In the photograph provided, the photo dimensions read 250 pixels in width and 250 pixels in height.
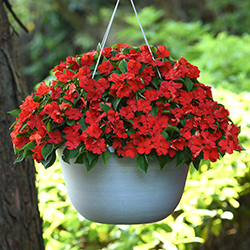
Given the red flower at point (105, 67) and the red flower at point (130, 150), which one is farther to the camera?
Result: the red flower at point (105, 67)

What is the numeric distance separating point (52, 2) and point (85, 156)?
635 centimetres

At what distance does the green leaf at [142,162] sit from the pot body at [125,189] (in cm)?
6

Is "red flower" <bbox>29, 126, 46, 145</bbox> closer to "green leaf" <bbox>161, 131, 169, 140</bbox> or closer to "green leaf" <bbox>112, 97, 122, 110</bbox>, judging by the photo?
"green leaf" <bbox>112, 97, 122, 110</bbox>

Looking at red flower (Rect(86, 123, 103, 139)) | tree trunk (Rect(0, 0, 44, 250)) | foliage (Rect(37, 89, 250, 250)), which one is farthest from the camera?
foliage (Rect(37, 89, 250, 250))

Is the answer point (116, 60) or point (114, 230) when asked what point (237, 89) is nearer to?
point (114, 230)

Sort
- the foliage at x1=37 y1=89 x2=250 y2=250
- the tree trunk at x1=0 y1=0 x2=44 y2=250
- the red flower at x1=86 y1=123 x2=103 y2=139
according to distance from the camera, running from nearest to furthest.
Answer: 1. the red flower at x1=86 y1=123 x2=103 y2=139
2. the tree trunk at x1=0 y1=0 x2=44 y2=250
3. the foliage at x1=37 y1=89 x2=250 y2=250

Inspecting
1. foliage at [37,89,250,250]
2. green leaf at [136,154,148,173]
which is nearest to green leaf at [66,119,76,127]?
green leaf at [136,154,148,173]

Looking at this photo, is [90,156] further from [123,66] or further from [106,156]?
[123,66]

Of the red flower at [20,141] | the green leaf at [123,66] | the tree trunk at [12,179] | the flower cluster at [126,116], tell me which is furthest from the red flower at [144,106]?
the tree trunk at [12,179]

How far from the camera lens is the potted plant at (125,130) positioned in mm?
849

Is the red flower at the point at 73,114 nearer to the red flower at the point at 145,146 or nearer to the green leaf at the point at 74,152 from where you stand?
the green leaf at the point at 74,152

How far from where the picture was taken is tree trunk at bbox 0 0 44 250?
4.48 ft

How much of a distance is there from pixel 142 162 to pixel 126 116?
13 centimetres

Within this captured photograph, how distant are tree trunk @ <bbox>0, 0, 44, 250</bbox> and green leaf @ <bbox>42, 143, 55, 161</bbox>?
583 millimetres
